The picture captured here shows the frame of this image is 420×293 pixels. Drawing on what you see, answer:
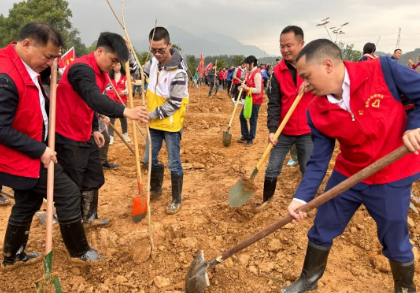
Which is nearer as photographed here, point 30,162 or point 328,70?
point 328,70

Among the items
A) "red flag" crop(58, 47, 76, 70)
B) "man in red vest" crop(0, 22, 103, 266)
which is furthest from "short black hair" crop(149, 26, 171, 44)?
"red flag" crop(58, 47, 76, 70)

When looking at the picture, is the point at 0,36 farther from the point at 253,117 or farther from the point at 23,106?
the point at 23,106

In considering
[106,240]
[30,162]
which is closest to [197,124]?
[106,240]

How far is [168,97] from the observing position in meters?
3.41

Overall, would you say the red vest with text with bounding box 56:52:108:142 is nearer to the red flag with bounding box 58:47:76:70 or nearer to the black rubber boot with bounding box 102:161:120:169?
the black rubber boot with bounding box 102:161:120:169

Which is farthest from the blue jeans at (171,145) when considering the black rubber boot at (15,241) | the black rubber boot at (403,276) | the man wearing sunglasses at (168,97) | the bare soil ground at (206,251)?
the black rubber boot at (403,276)

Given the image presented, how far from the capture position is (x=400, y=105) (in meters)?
1.80

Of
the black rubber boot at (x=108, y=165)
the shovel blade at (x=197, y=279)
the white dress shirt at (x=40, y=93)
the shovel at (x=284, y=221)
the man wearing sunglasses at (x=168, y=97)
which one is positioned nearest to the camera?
the shovel at (x=284, y=221)

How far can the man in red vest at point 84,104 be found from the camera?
99.8 inches

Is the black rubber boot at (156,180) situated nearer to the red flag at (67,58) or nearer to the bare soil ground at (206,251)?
the bare soil ground at (206,251)

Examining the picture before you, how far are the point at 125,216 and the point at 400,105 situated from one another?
3.05m

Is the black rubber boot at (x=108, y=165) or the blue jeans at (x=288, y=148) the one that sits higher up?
the blue jeans at (x=288, y=148)

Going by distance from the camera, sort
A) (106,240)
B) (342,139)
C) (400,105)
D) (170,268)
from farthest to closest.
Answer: (106,240), (170,268), (342,139), (400,105)

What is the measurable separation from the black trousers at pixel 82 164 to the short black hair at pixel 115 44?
94 centimetres
